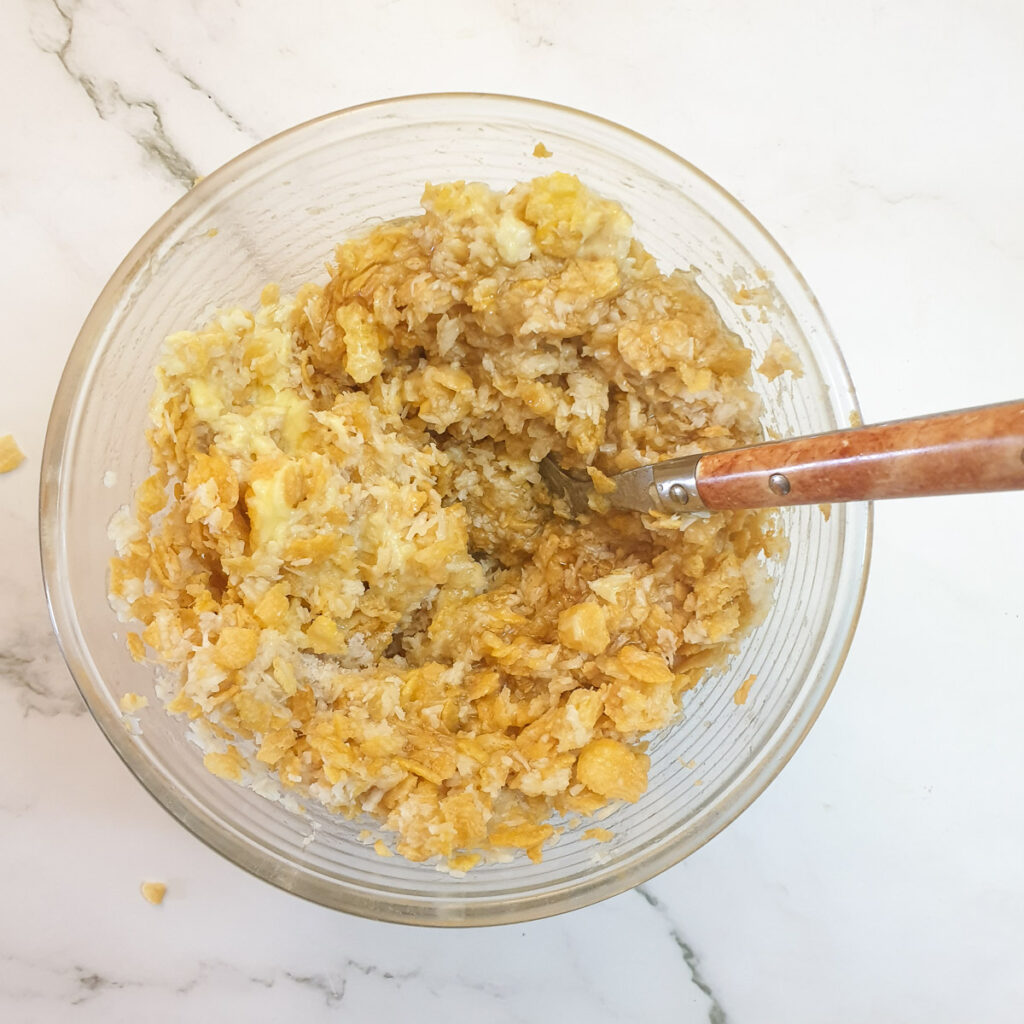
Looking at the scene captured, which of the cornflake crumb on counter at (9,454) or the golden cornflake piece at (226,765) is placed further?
the cornflake crumb on counter at (9,454)

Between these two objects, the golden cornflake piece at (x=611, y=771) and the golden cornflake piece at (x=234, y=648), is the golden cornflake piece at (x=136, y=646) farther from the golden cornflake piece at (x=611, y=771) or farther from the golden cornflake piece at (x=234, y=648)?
the golden cornflake piece at (x=611, y=771)

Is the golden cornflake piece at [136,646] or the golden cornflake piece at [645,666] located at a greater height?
the golden cornflake piece at [645,666]

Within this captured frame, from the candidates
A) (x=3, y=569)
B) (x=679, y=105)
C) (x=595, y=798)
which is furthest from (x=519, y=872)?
(x=679, y=105)

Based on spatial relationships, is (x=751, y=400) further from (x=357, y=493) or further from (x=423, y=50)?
(x=423, y=50)

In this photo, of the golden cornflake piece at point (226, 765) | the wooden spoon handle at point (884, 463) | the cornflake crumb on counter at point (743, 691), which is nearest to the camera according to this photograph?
the wooden spoon handle at point (884, 463)

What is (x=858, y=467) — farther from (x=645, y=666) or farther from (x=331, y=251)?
(x=331, y=251)

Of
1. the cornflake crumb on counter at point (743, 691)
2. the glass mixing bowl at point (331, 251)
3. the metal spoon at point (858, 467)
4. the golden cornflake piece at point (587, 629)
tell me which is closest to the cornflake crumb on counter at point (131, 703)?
the glass mixing bowl at point (331, 251)

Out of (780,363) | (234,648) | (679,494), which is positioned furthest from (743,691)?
(234,648)
